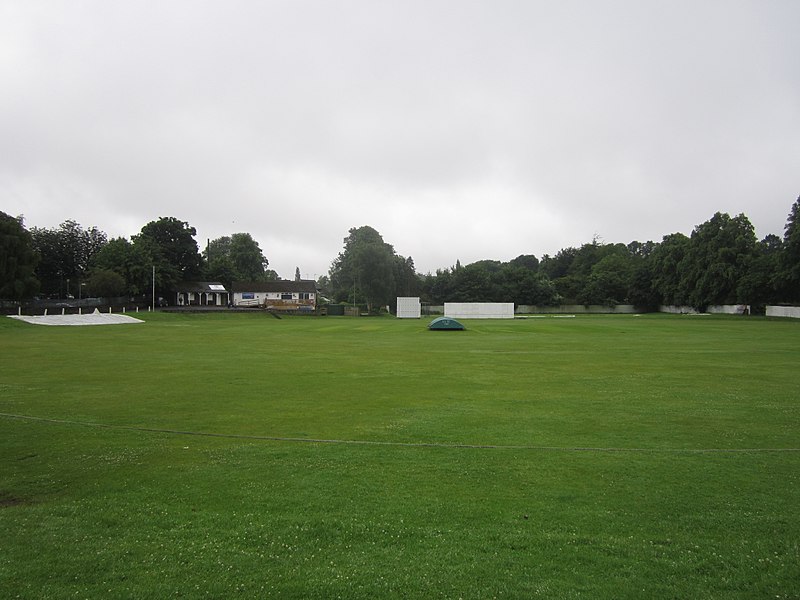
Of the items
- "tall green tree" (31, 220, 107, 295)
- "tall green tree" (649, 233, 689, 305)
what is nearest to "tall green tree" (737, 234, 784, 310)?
"tall green tree" (649, 233, 689, 305)

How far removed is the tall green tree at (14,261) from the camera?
60500 millimetres

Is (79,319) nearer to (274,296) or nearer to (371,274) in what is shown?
(274,296)

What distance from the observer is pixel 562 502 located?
727 cm

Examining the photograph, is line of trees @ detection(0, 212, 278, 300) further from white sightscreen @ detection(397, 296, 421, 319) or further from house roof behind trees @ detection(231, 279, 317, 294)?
white sightscreen @ detection(397, 296, 421, 319)

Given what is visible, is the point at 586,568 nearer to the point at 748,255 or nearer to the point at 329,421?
the point at 329,421

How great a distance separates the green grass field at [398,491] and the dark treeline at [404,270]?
6430 cm

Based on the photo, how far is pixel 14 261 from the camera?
61375mm

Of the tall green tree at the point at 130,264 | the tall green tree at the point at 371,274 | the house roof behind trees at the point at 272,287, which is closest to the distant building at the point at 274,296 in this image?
the house roof behind trees at the point at 272,287

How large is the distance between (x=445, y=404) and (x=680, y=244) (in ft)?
334

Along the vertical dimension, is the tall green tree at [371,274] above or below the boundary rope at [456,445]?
above

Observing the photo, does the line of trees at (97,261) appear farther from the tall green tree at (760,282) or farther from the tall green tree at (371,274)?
the tall green tree at (760,282)

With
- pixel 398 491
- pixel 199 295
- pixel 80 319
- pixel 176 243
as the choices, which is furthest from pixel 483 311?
pixel 398 491

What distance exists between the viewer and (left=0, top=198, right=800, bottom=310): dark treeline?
73.7 meters

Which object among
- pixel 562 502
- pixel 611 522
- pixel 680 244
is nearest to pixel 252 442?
pixel 562 502
